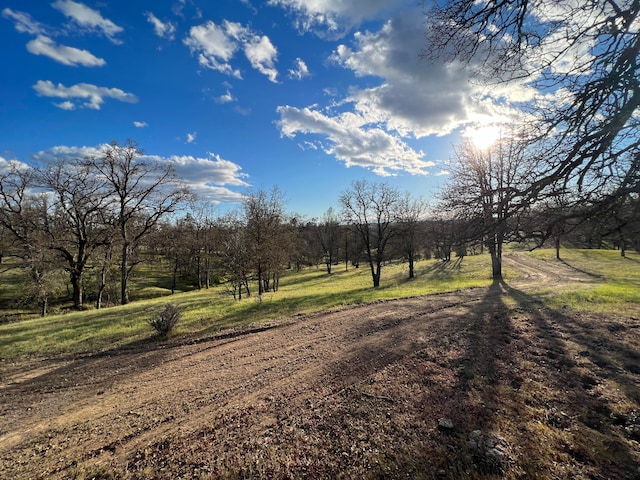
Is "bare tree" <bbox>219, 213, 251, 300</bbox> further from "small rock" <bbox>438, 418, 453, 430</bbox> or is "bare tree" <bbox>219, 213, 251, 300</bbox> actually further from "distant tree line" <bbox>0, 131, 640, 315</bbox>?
"small rock" <bbox>438, 418, 453, 430</bbox>

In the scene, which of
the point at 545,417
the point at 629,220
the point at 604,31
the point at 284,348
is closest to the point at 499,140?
the point at 604,31

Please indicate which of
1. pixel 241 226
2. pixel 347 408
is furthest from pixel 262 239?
pixel 347 408

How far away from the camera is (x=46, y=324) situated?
13289mm

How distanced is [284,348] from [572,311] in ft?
33.5

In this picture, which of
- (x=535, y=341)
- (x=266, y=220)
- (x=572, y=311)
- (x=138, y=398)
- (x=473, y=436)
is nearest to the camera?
(x=473, y=436)

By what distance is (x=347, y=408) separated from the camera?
Result: 457 centimetres

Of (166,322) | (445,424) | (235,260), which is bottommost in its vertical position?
(166,322)

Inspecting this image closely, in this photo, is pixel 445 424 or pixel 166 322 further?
pixel 166 322

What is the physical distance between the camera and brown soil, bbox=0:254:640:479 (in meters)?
3.50

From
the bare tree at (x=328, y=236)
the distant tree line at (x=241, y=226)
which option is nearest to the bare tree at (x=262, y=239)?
the distant tree line at (x=241, y=226)

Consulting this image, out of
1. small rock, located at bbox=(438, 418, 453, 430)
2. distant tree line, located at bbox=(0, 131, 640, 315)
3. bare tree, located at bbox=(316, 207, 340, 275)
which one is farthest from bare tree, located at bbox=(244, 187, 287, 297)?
bare tree, located at bbox=(316, 207, 340, 275)

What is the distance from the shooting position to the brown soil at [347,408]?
350cm

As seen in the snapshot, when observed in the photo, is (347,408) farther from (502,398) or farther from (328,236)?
(328,236)

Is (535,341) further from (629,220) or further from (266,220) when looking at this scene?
(266,220)
